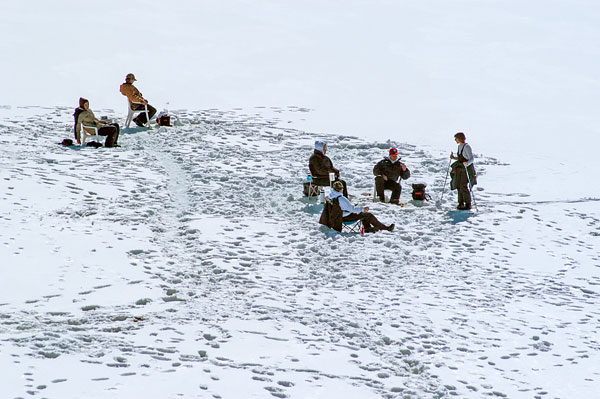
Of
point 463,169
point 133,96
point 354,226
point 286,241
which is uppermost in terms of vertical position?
point 133,96

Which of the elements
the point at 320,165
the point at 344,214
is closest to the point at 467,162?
the point at 320,165

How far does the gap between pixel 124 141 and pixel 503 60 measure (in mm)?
20802

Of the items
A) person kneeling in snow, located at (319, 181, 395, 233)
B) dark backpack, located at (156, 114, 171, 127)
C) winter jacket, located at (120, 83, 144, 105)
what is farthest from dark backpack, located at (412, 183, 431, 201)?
winter jacket, located at (120, 83, 144, 105)

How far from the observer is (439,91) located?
29.8 metres

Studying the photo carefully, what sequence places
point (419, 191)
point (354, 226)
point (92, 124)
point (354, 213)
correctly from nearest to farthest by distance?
1. point (354, 213)
2. point (354, 226)
3. point (419, 191)
4. point (92, 124)

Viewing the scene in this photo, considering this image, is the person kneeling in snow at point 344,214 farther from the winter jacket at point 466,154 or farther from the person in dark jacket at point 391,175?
the winter jacket at point 466,154

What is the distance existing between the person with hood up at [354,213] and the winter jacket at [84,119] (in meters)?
7.43

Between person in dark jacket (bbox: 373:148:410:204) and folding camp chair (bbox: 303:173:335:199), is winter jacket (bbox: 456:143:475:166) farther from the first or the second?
folding camp chair (bbox: 303:173:335:199)

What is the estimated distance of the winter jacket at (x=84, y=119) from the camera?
62.2 feet

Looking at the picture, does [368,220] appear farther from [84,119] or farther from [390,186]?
[84,119]

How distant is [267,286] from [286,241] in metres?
2.18

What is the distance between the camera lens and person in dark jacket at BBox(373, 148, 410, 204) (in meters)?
16.2

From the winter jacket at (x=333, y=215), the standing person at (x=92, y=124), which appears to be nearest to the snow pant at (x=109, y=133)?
the standing person at (x=92, y=124)

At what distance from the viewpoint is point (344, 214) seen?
47.1ft
